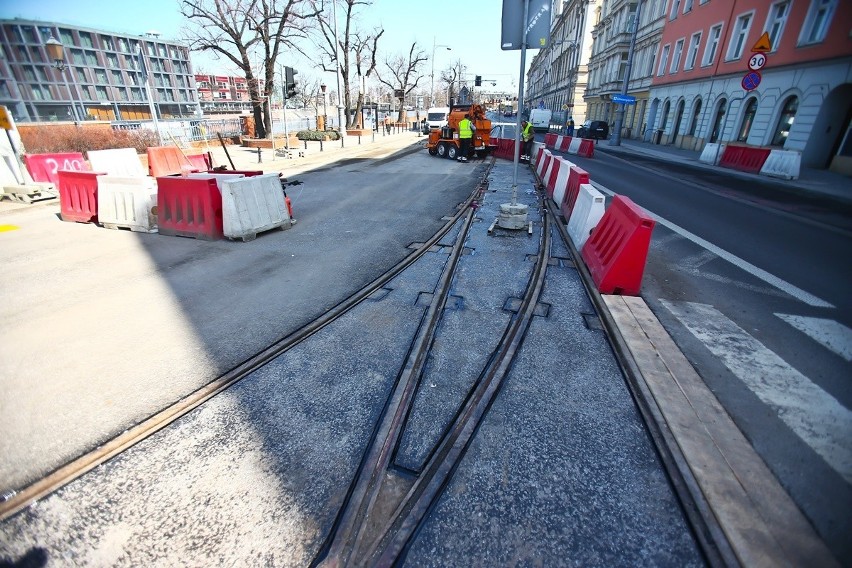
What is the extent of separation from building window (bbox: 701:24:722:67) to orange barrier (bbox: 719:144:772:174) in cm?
1095

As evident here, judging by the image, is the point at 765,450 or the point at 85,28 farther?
the point at 85,28

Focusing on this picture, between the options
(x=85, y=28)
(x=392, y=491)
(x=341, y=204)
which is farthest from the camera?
(x=85, y=28)

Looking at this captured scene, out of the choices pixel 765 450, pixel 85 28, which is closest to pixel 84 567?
pixel 765 450

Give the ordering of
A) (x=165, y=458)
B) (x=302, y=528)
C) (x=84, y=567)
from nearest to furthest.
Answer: (x=84, y=567)
(x=302, y=528)
(x=165, y=458)

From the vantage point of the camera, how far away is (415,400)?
296 cm

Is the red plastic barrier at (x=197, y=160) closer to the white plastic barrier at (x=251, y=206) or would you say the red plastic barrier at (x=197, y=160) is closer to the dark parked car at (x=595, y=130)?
the white plastic barrier at (x=251, y=206)

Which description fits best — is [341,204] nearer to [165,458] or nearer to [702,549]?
[165,458]

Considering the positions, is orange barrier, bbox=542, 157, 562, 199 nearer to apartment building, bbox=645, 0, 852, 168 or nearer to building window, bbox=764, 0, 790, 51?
apartment building, bbox=645, 0, 852, 168

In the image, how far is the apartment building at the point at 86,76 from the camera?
62.8m

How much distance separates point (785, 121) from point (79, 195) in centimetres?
2682

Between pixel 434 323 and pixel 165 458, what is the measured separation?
8.00ft

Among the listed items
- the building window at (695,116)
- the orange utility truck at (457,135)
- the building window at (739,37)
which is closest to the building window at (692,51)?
the building window at (695,116)

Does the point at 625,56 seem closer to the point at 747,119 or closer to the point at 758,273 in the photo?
the point at 747,119

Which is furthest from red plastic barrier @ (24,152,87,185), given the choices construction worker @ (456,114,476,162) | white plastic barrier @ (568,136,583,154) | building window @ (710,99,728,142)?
building window @ (710,99,728,142)
